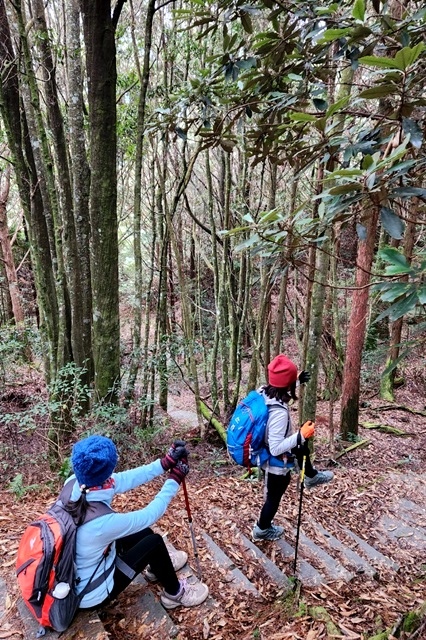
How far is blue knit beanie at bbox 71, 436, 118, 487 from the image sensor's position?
2195mm

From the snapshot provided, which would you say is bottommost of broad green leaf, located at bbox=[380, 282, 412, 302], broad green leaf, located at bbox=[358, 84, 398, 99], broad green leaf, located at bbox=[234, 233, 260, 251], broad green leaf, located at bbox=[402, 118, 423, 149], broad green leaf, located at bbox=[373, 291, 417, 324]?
broad green leaf, located at bbox=[373, 291, 417, 324]

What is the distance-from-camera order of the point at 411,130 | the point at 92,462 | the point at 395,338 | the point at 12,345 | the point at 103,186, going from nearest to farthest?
the point at 411,130 < the point at 92,462 < the point at 103,186 < the point at 12,345 < the point at 395,338

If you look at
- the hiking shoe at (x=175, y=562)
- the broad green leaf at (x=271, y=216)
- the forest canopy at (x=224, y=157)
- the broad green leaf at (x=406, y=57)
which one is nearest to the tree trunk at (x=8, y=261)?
the forest canopy at (x=224, y=157)

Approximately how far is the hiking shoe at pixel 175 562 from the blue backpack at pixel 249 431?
83 centimetres

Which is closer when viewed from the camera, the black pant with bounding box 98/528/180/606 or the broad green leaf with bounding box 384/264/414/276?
the broad green leaf with bounding box 384/264/414/276

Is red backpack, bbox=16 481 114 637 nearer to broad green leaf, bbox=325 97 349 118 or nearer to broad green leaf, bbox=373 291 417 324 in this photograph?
broad green leaf, bbox=373 291 417 324

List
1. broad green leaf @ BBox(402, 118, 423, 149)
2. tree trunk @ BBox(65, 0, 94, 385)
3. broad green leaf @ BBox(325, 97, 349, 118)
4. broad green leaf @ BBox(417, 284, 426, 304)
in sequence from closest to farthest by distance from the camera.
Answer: broad green leaf @ BBox(417, 284, 426, 304), broad green leaf @ BBox(402, 118, 423, 149), broad green leaf @ BBox(325, 97, 349, 118), tree trunk @ BBox(65, 0, 94, 385)

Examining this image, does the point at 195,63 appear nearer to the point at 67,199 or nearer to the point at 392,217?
the point at 67,199

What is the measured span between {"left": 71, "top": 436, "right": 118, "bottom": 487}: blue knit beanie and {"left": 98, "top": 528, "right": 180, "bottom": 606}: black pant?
2.09ft

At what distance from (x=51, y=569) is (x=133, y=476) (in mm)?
731

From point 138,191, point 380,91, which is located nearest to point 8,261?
point 138,191

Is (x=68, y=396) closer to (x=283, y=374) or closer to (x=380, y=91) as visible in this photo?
(x=283, y=374)

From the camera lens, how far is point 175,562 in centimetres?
297

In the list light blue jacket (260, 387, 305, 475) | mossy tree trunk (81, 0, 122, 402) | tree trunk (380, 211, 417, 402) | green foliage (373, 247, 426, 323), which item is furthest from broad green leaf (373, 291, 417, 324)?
tree trunk (380, 211, 417, 402)
